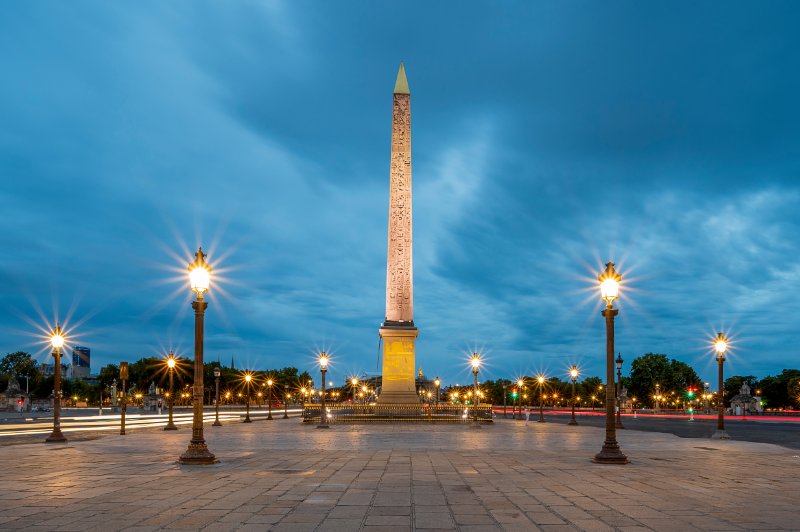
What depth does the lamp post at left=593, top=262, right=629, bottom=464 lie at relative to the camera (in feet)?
57.2

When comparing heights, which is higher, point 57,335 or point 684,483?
point 57,335

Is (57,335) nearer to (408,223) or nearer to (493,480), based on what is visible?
(493,480)

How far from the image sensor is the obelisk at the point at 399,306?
43344mm

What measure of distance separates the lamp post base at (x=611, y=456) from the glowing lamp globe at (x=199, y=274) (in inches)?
449

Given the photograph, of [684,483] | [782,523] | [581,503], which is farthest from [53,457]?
[782,523]

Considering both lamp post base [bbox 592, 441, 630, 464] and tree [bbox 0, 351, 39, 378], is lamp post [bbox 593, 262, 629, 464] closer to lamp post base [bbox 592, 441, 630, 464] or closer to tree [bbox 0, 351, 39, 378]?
lamp post base [bbox 592, 441, 630, 464]

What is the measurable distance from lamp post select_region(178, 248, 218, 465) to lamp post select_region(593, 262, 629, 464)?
1015 centimetres

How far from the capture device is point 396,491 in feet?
39.7

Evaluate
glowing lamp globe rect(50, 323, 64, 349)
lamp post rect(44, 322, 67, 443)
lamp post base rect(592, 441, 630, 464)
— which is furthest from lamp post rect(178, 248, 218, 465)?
glowing lamp globe rect(50, 323, 64, 349)

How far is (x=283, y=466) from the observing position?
54.2ft

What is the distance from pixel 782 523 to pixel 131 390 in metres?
151

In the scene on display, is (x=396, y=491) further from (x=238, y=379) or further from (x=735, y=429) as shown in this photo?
(x=238, y=379)

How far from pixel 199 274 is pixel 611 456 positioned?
39.0 ft

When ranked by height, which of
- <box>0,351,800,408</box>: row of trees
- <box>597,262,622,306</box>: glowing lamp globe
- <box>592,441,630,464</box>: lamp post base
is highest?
<box>597,262,622,306</box>: glowing lamp globe
